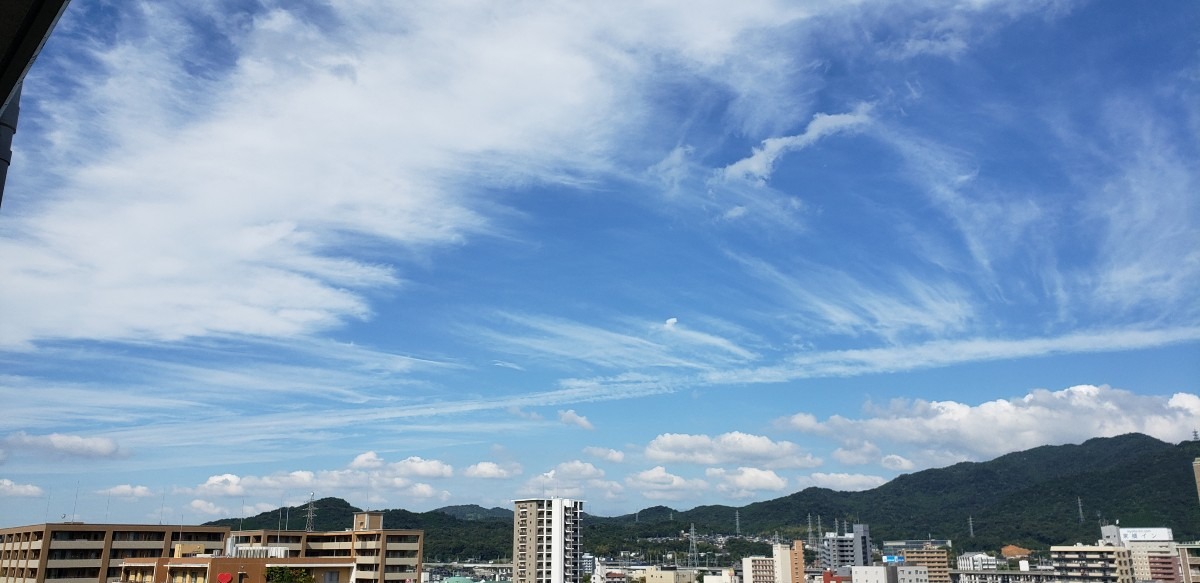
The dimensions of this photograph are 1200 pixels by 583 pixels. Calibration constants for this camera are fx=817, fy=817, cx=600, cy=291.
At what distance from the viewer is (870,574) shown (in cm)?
16375

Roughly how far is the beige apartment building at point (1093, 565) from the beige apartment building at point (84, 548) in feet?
491

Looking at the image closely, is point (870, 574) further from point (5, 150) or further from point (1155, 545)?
point (5, 150)

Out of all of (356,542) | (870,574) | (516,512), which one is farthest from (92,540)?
(870,574)

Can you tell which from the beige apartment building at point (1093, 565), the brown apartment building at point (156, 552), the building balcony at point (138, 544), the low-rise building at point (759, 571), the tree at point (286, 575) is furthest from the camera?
the low-rise building at point (759, 571)

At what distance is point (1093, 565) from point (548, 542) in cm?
10315

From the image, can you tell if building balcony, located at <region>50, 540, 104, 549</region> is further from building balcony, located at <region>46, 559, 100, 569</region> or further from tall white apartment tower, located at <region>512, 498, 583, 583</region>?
tall white apartment tower, located at <region>512, 498, 583, 583</region>

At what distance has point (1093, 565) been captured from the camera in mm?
153250

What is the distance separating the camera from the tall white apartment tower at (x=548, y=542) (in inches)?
5271

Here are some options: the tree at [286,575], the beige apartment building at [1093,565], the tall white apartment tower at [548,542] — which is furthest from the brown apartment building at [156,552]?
the beige apartment building at [1093,565]

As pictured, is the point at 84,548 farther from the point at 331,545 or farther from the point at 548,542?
the point at 548,542

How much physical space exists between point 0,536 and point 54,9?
359 ft

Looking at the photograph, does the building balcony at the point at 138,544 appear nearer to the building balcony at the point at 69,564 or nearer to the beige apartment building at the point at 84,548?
the beige apartment building at the point at 84,548

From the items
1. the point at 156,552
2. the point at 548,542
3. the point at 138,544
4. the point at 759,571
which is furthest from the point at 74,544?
the point at 759,571

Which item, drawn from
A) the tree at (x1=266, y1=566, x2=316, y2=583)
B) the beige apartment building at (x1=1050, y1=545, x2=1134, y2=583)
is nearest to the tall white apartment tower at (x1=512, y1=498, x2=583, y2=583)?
the tree at (x1=266, y1=566, x2=316, y2=583)
